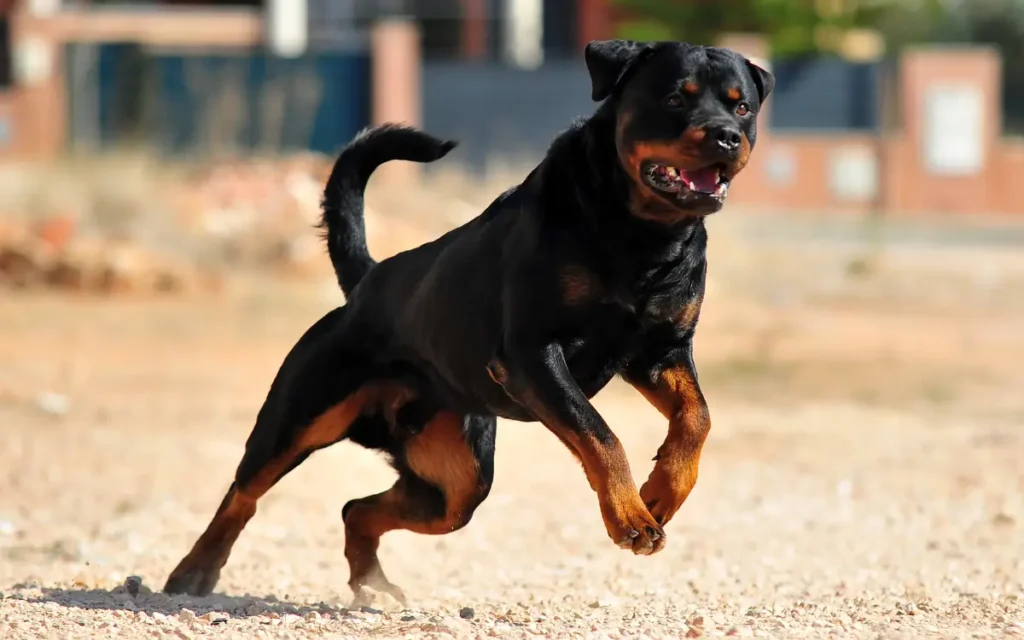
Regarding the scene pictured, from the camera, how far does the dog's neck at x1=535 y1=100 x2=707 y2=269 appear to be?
188 inches

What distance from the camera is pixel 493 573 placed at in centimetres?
691

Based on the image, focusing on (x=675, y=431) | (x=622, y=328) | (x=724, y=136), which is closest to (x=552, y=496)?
(x=675, y=431)

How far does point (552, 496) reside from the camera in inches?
344

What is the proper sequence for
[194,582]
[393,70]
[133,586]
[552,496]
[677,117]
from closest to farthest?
[677,117] → [133,586] → [194,582] → [552,496] → [393,70]

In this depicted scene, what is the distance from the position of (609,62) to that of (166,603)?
2.24 m

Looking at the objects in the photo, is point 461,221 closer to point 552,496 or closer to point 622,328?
point 552,496

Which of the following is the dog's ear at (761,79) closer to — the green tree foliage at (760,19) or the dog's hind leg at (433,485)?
the dog's hind leg at (433,485)

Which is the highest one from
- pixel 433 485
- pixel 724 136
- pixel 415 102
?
pixel 724 136

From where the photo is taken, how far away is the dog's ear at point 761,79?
4.98m

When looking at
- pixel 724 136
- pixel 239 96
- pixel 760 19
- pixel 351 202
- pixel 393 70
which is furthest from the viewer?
pixel 760 19

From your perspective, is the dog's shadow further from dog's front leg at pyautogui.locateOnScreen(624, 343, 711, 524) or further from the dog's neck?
the dog's neck

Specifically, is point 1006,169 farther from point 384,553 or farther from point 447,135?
point 384,553

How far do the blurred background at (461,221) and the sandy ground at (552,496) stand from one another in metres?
0.04

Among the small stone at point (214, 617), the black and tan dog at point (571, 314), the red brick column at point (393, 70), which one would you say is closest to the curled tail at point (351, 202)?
the black and tan dog at point (571, 314)
